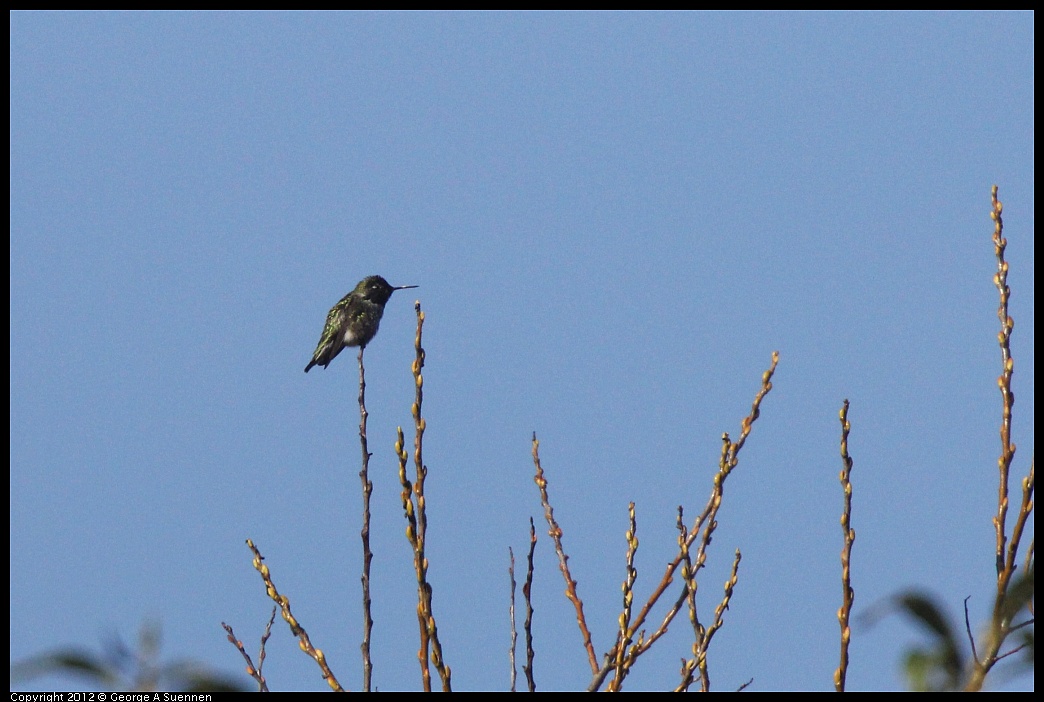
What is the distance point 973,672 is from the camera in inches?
64.9

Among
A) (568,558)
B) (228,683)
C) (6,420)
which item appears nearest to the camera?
(228,683)

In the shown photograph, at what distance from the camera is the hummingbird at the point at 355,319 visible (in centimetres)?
1335

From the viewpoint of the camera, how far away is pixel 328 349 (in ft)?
44.8

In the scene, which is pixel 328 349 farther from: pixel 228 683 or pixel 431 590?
pixel 228 683

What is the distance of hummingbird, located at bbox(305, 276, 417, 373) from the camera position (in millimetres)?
13352

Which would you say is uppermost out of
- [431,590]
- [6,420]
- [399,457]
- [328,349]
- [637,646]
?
[328,349]

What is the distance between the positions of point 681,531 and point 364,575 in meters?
1.26

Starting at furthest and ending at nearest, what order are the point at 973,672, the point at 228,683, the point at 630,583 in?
the point at 630,583, the point at 973,672, the point at 228,683

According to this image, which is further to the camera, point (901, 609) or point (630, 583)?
point (630, 583)

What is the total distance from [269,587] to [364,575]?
0.79 meters

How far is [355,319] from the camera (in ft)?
43.8

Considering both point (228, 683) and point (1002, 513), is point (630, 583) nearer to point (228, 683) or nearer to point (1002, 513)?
point (1002, 513)

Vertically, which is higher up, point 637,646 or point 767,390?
point 767,390

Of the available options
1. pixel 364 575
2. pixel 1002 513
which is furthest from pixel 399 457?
pixel 1002 513
